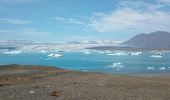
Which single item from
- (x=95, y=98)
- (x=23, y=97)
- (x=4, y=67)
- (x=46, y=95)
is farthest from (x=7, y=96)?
(x=4, y=67)

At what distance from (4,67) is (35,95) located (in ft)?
72.3

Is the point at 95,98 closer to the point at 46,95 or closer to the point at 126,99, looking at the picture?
the point at 126,99

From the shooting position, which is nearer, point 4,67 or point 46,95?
point 46,95

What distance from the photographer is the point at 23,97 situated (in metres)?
11.3

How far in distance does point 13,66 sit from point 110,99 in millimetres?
24150

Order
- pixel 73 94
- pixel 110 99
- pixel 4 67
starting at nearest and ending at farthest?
pixel 110 99 < pixel 73 94 < pixel 4 67

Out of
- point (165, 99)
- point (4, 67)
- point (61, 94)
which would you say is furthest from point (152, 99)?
A: point (4, 67)

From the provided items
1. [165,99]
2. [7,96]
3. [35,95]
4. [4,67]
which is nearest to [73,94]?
[35,95]

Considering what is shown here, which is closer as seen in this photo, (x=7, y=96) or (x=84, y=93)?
(x=7, y=96)

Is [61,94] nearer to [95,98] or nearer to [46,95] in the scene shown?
[46,95]

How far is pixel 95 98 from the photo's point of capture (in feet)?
36.8

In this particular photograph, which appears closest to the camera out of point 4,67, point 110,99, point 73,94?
point 110,99

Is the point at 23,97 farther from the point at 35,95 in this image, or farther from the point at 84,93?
the point at 84,93

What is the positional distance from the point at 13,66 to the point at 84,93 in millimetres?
22623
